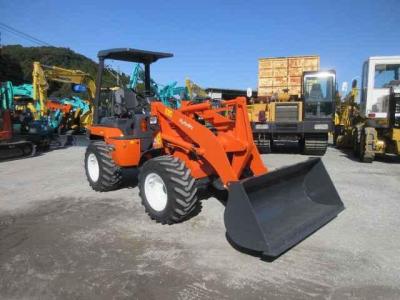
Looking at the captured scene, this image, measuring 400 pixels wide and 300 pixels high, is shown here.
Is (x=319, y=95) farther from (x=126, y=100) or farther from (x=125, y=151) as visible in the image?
(x=125, y=151)

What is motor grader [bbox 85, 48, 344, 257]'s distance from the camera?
13.1ft

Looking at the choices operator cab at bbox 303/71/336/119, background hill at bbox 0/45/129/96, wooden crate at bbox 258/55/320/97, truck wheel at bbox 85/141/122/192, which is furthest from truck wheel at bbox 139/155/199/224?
background hill at bbox 0/45/129/96

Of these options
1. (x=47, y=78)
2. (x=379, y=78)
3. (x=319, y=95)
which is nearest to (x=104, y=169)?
(x=319, y=95)

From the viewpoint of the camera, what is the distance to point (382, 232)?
4730 millimetres

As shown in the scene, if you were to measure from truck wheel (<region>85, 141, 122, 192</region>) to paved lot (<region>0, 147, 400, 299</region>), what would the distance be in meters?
0.30

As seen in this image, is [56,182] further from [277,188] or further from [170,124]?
[277,188]

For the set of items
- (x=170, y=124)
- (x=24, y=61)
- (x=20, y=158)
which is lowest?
(x=20, y=158)

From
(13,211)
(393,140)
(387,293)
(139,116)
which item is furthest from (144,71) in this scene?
(393,140)

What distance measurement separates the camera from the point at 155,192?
17.1ft

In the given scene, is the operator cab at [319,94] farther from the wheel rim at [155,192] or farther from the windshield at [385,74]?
the wheel rim at [155,192]

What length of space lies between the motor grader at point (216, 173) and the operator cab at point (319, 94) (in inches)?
267

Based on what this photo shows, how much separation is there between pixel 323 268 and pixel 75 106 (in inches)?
674

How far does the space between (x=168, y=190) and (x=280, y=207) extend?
1.50m

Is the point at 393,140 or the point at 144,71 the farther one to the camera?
the point at 393,140
